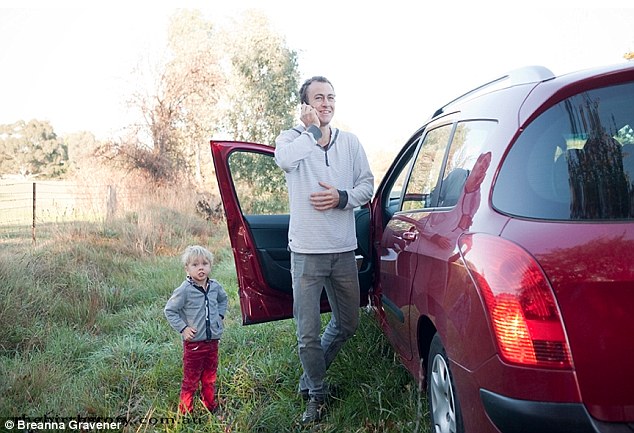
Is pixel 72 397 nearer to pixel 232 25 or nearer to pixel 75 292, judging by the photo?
pixel 75 292

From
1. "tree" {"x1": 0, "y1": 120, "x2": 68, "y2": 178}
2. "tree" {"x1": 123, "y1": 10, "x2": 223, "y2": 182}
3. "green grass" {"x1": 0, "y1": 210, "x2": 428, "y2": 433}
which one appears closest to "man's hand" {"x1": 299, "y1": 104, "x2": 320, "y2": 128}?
"green grass" {"x1": 0, "y1": 210, "x2": 428, "y2": 433}

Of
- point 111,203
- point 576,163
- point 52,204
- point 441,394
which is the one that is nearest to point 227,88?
point 111,203

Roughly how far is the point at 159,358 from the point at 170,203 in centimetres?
862

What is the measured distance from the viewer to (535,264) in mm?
1613

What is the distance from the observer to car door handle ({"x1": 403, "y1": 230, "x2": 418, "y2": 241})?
2706 mm

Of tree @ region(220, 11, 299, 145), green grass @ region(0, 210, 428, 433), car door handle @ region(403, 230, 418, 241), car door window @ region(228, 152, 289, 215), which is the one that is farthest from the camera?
tree @ region(220, 11, 299, 145)

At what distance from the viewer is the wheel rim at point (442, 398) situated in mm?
2184

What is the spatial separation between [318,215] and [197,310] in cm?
103

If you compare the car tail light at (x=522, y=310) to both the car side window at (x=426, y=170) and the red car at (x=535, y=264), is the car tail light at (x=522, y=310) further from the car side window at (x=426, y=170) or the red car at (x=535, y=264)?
the car side window at (x=426, y=170)

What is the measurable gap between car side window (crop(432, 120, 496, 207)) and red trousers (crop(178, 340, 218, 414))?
1.77 m

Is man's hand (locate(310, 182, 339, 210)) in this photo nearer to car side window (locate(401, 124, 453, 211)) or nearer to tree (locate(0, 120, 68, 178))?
car side window (locate(401, 124, 453, 211))

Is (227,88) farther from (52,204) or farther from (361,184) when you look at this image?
(361,184)

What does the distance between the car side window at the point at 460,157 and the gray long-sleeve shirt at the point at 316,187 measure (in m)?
0.62

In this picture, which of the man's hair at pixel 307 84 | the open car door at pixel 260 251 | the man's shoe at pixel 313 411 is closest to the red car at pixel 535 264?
the man's shoe at pixel 313 411
